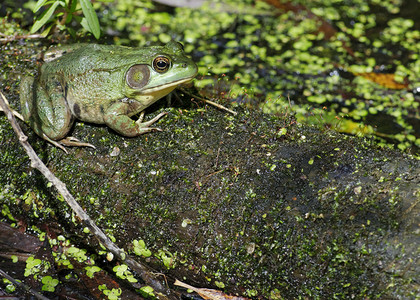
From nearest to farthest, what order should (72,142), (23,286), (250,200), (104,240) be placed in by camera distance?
(250,200) → (104,240) → (23,286) → (72,142)

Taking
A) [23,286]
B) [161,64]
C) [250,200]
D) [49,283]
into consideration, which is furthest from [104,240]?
[161,64]

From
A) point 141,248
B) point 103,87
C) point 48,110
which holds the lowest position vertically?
point 141,248

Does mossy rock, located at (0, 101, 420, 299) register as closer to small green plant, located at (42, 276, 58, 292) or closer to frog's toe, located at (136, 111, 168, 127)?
frog's toe, located at (136, 111, 168, 127)

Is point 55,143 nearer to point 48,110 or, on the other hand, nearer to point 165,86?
point 48,110

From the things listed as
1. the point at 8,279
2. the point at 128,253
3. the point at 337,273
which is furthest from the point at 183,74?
the point at 8,279

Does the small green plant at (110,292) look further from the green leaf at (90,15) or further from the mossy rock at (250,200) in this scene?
the green leaf at (90,15)

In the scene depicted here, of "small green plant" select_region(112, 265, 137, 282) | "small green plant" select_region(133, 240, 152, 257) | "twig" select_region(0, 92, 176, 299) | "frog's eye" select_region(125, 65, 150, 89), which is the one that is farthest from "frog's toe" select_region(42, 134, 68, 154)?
"small green plant" select_region(112, 265, 137, 282)

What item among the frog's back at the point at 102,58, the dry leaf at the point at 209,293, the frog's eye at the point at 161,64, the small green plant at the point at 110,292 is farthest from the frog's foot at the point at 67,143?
the dry leaf at the point at 209,293

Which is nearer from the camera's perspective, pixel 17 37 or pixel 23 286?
pixel 23 286
